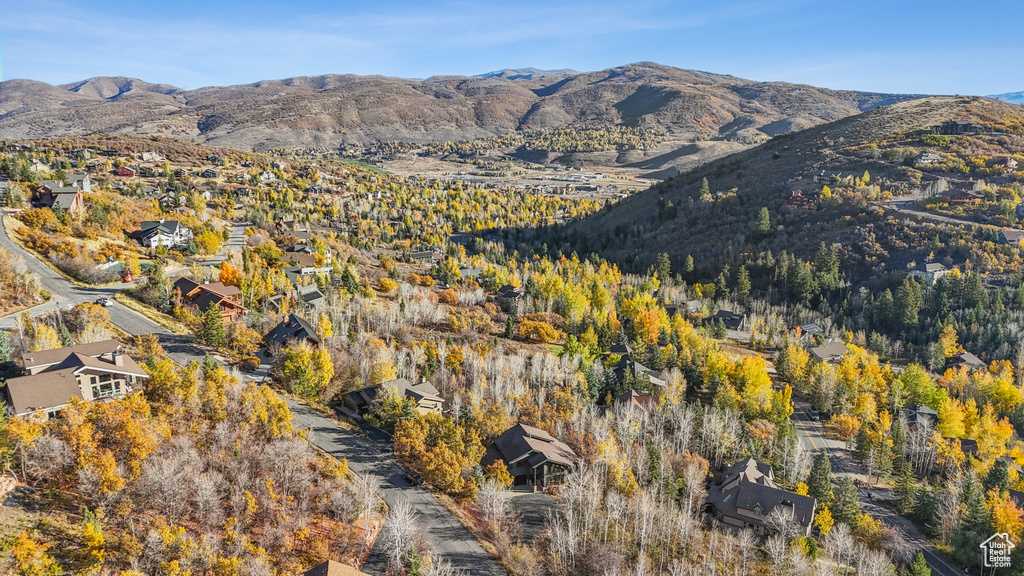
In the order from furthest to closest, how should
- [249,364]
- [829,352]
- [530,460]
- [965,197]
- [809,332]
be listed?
1. [965,197]
2. [809,332]
3. [829,352]
4. [249,364]
5. [530,460]

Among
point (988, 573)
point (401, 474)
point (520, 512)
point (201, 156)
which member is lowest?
point (988, 573)

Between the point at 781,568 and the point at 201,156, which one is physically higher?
the point at 201,156

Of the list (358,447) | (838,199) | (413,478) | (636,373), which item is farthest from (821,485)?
(838,199)

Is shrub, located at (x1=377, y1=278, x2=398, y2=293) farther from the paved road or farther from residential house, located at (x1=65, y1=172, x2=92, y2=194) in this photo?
the paved road

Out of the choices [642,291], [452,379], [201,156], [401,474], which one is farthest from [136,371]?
[201,156]

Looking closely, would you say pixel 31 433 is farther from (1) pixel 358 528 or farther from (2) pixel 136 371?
(1) pixel 358 528

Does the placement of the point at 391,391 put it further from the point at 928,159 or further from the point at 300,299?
the point at 928,159

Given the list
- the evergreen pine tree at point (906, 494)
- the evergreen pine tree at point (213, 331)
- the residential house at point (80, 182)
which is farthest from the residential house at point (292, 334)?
the residential house at point (80, 182)
